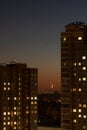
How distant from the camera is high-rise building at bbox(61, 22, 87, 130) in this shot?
290ft

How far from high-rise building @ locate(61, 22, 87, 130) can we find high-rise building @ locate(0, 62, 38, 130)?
43.4 meters

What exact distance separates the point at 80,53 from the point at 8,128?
52.0 m

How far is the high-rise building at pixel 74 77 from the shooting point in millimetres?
88312

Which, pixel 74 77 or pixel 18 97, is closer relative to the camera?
pixel 74 77

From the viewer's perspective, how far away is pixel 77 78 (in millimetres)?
88875

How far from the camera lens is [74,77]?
3506 inches

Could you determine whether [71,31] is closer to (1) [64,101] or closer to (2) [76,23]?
(2) [76,23]

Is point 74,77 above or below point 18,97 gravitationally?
above

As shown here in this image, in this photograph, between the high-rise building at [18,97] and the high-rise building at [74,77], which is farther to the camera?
the high-rise building at [18,97]

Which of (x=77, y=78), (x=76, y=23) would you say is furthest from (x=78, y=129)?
(x=76, y=23)

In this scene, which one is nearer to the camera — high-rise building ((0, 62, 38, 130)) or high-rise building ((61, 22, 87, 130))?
high-rise building ((61, 22, 87, 130))

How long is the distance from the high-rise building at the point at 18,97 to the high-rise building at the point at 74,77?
43.4m

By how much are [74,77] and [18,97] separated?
160ft

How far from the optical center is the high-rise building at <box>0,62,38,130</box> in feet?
426
